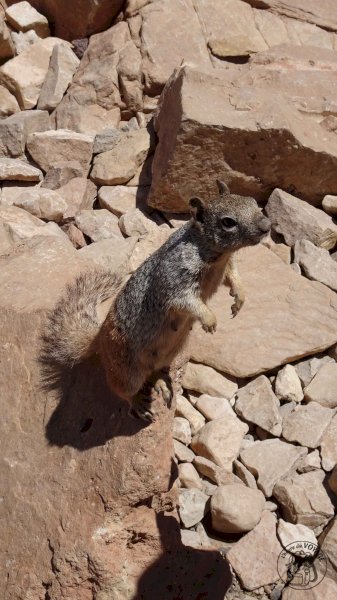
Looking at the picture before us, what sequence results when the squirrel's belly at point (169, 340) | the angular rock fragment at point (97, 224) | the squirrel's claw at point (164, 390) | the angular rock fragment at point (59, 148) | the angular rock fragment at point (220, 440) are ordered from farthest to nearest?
the angular rock fragment at point (59, 148)
the angular rock fragment at point (97, 224)
the angular rock fragment at point (220, 440)
the squirrel's claw at point (164, 390)
the squirrel's belly at point (169, 340)

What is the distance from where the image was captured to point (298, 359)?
7.03 meters

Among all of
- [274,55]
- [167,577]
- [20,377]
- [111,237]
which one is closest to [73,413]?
[20,377]

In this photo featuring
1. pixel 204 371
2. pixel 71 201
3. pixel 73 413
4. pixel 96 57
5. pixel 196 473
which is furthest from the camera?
pixel 96 57

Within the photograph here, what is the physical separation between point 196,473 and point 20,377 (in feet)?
5.99

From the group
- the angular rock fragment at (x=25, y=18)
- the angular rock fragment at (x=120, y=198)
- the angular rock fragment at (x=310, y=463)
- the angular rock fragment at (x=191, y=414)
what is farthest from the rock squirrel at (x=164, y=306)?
the angular rock fragment at (x=25, y=18)

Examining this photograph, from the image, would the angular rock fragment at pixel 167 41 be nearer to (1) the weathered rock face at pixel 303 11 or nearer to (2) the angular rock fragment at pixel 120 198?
(1) the weathered rock face at pixel 303 11

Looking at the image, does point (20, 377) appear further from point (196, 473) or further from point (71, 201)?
point (71, 201)

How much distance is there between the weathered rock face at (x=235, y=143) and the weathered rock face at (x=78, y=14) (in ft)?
9.09

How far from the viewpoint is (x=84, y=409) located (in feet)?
18.7

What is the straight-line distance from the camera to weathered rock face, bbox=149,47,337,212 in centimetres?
831

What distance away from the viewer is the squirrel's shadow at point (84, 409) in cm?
547

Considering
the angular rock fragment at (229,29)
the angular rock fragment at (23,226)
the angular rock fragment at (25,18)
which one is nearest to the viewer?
the angular rock fragment at (23,226)

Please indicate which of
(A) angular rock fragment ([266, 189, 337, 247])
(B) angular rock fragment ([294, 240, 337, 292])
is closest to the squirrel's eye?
(B) angular rock fragment ([294, 240, 337, 292])

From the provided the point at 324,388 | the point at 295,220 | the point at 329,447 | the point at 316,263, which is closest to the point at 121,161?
the point at 295,220
